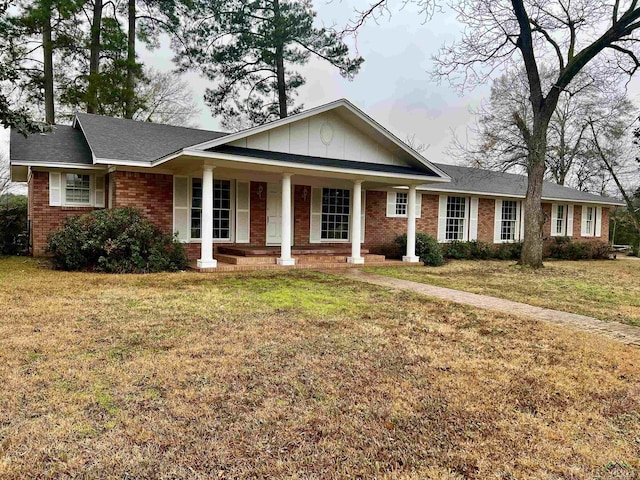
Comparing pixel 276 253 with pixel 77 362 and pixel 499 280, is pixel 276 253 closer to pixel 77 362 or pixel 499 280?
pixel 499 280

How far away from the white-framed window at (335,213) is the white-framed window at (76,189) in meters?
7.43

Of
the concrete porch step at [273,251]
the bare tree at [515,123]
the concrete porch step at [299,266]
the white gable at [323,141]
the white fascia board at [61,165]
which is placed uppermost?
the bare tree at [515,123]

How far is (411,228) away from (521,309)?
294 inches

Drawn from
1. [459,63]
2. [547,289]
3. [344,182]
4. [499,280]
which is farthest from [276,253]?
[459,63]

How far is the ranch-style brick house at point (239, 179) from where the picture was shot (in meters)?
11.1

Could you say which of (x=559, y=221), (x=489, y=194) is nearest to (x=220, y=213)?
(x=489, y=194)

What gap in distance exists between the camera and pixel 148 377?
373cm

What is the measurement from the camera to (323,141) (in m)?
12.4

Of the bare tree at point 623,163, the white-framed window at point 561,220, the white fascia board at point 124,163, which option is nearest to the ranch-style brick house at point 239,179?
the white fascia board at point 124,163

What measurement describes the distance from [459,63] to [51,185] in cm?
1461

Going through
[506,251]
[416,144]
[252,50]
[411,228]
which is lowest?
[506,251]

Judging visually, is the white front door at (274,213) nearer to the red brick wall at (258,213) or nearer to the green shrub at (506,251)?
the red brick wall at (258,213)

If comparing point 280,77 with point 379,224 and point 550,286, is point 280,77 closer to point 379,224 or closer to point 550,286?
point 379,224

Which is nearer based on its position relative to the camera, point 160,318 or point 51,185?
point 160,318
